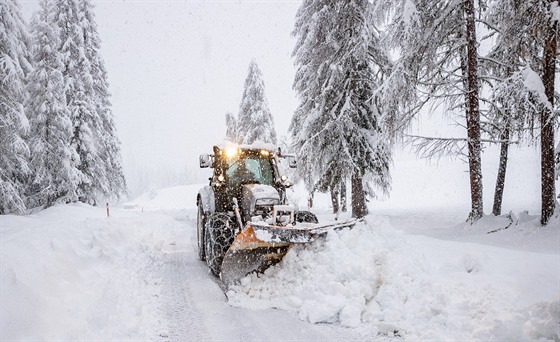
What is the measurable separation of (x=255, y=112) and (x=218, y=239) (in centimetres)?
2139

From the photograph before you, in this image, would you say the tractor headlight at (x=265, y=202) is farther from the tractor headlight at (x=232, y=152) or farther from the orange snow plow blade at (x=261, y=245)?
the tractor headlight at (x=232, y=152)

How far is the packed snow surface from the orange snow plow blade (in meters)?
0.21

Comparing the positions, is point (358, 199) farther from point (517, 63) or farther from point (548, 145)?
point (517, 63)

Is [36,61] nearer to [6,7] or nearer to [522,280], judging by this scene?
[6,7]

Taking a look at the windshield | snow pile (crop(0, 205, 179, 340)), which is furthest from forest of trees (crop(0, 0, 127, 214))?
the windshield

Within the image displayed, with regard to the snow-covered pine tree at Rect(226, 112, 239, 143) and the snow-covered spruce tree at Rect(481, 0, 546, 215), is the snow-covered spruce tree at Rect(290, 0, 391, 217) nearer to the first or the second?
the snow-covered spruce tree at Rect(481, 0, 546, 215)

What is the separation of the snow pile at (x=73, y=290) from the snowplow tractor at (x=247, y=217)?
1.26 metres

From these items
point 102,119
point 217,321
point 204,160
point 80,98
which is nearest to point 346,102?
point 204,160

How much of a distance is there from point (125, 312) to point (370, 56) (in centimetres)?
1115

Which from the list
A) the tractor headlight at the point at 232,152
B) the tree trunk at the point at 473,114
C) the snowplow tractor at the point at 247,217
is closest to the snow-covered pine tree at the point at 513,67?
the tree trunk at the point at 473,114

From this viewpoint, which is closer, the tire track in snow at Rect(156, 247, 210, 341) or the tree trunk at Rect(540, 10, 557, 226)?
the tire track in snow at Rect(156, 247, 210, 341)

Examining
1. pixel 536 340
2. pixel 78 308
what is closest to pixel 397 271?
pixel 536 340

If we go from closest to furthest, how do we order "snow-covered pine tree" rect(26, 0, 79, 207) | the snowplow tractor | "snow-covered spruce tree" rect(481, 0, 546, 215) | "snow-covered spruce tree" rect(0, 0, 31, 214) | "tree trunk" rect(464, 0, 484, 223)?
the snowplow tractor < "snow-covered spruce tree" rect(481, 0, 546, 215) < "tree trunk" rect(464, 0, 484, 223) < "snow-covered spruce tree" rect(0, 0, 31, 214) < "snow-covered pine tree" rect(26, 0, 79, 207)

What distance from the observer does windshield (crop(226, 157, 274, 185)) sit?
25.2ft
